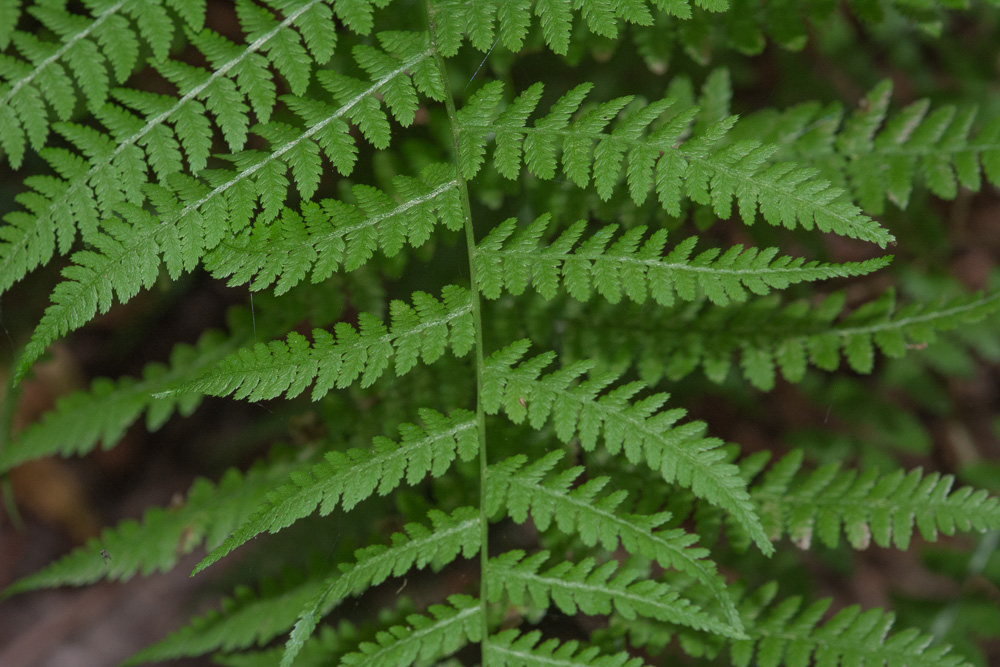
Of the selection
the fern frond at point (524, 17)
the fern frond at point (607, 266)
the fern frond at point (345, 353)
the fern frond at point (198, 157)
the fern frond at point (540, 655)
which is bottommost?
the fern frond at point (540, 655)

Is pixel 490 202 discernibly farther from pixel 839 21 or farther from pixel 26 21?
pixel 839 21

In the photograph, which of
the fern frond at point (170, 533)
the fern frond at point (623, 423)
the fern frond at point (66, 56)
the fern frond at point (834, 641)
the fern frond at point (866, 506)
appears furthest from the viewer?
the fern frond at point (170, 533)

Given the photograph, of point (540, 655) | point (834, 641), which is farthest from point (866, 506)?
point (540, 655)

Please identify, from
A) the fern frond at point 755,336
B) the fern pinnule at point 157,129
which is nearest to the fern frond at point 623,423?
the fern frond at point 755,336

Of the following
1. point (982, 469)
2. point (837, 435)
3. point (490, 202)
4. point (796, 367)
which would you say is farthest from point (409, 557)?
point (982, 469)

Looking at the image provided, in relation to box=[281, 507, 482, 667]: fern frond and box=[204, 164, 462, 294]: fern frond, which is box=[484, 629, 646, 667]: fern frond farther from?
box=[204, 164, 462, 294]: fern frond

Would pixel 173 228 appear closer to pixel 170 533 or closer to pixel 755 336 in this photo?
pixel 170 533

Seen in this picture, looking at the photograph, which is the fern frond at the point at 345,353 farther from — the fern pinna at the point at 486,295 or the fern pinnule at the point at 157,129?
the fern pinnule at the point at 157,129
